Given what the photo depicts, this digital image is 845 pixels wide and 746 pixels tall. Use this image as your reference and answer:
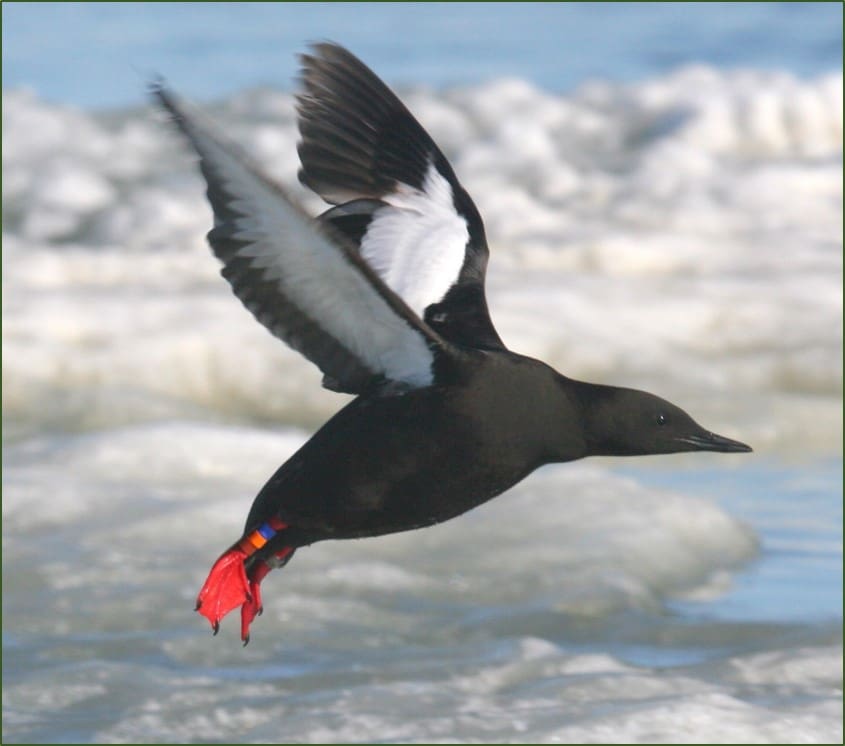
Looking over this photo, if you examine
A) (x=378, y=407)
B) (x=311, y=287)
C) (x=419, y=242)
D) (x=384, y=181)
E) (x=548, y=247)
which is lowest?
(x=378, y=407)

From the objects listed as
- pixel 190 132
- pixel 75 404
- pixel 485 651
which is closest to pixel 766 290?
pixel 75 404

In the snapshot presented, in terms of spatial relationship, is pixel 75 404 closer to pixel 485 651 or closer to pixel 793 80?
pixel 485 651

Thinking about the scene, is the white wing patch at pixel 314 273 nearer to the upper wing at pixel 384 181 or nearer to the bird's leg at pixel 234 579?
the bird's leg at pixel 234 579

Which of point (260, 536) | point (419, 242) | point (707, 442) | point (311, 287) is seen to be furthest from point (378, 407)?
point (419, 242)

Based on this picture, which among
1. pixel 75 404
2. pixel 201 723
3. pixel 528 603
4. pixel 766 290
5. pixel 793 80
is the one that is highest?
pixel 793 80

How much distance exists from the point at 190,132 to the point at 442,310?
121 cm

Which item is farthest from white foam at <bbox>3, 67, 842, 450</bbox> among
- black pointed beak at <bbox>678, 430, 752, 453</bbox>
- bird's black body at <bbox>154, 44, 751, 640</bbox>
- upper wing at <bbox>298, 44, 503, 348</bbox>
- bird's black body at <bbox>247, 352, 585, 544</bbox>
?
bird's black body at <bbox>247, 352, 585, 544</bbox>

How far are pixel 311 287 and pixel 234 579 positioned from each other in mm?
762

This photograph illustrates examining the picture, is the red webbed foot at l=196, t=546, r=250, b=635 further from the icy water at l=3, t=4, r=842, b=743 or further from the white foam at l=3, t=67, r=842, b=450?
the white foam at l=3, t=67, r=842, b=450

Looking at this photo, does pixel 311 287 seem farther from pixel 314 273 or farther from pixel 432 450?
pixel 432 450

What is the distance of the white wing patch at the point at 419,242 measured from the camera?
438 centimetres

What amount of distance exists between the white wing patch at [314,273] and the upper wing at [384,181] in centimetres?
63

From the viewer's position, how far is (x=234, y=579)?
406 cm

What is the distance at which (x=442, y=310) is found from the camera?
169 inches
